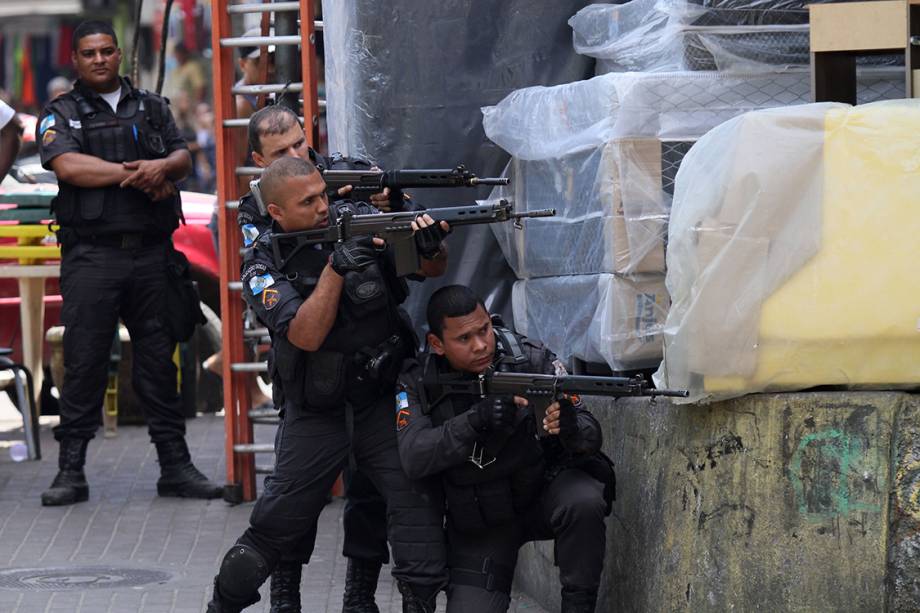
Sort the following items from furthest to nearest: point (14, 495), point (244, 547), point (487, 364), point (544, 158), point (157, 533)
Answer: point (14, 495) < point (157, 533) < point (544, 158) < point (244, 547) < point (487, 364)

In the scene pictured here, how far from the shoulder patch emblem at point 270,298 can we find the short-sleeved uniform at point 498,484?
0.46 m

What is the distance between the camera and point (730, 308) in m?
4.39

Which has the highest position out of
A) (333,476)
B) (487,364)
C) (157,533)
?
(487,364)

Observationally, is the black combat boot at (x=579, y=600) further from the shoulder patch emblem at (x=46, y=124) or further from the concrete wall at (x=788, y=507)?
the shoulder patch emblem at (x=46, y=124)

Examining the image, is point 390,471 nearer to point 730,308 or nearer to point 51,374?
point 730,308

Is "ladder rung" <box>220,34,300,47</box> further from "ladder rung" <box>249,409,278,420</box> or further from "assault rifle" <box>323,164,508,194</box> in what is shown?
"assault rifle" <box>323,164,508,194</box>

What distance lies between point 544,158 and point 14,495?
390cm

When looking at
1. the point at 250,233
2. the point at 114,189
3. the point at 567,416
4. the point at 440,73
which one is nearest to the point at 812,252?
the point at 567,416

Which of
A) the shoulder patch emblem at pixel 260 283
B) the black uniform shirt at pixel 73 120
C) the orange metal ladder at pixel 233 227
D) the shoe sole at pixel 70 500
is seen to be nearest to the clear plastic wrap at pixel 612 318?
the shoulder patch emblem at pixel 260 283

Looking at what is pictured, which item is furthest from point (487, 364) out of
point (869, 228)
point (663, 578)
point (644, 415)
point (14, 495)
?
point (14, 495)

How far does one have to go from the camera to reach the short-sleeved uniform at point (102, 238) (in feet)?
25.7

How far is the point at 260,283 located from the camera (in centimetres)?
518

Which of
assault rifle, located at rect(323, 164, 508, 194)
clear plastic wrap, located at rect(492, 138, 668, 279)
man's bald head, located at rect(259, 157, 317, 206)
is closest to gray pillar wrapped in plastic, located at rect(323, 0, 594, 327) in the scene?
clear plastic wrap, located at rect(492, 138, 668, 279)

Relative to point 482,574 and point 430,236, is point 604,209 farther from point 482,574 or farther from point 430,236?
point 482,574
